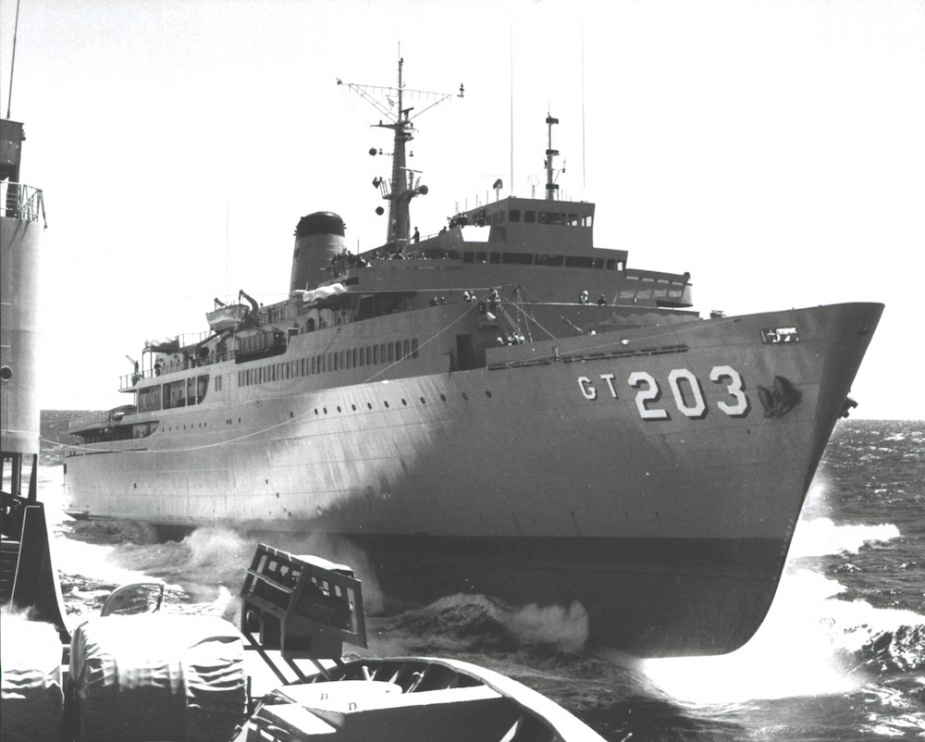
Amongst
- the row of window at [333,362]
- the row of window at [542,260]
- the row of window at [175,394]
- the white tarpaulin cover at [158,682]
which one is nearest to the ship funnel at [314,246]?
the row of window at [333,362]

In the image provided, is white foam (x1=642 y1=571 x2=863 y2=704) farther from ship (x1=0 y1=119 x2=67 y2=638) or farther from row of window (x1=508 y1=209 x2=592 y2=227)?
row of window (x1=508 y1=209 x2=592 y2=227)

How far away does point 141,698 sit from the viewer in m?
4.62

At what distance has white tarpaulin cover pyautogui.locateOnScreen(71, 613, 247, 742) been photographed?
4.60 metres

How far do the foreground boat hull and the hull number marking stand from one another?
0.07ft

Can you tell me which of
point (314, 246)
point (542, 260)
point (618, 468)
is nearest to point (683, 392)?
point (618, 468)

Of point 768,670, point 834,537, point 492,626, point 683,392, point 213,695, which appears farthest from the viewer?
point 834,537

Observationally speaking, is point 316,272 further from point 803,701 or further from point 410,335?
point 803,701

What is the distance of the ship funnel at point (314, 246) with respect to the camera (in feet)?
87.5

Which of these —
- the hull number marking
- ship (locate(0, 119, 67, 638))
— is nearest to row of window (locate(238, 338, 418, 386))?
the hull number marking

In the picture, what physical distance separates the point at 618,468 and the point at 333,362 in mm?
8743

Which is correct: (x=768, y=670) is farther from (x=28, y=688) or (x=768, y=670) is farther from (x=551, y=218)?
(x=28, y=688)

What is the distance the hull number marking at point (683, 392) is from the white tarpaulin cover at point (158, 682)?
10.2 metres

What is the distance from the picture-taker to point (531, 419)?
51.2 ft

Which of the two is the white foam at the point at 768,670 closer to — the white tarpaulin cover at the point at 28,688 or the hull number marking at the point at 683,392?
the hull number marking at the point at 683,392
